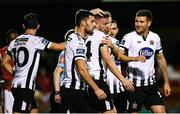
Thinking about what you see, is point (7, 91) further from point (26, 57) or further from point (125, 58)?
point (125, 58)

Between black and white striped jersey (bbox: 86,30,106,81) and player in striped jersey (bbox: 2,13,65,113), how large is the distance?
52 cm

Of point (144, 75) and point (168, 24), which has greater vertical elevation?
point (168, 24)

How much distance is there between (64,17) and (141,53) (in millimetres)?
8039

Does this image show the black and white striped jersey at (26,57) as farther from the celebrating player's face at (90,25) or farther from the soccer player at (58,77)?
the celebrating player's face at (90,25)

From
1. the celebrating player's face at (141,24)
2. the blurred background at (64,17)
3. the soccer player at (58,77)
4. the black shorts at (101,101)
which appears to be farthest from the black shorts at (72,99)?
the blurred background at (64,17)

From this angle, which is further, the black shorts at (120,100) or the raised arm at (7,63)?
the black shorts at (120,100)

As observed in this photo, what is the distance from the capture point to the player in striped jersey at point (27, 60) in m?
11.6

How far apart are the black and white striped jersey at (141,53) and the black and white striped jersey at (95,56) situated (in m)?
0.75

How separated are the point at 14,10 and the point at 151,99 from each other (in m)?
8.42

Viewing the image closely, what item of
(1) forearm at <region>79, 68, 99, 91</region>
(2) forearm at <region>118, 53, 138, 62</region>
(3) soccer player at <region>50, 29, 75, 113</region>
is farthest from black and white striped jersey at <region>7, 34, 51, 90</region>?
(2) forearm at <region>118, 53, 138, 62</region>

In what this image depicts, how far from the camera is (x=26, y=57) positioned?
38.2 ft

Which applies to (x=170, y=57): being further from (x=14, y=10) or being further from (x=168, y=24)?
(x=14, y=10)

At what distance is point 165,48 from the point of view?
914 inches

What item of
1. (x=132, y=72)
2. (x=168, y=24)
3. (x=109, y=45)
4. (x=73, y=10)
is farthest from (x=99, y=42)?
(x=168, y=24)
